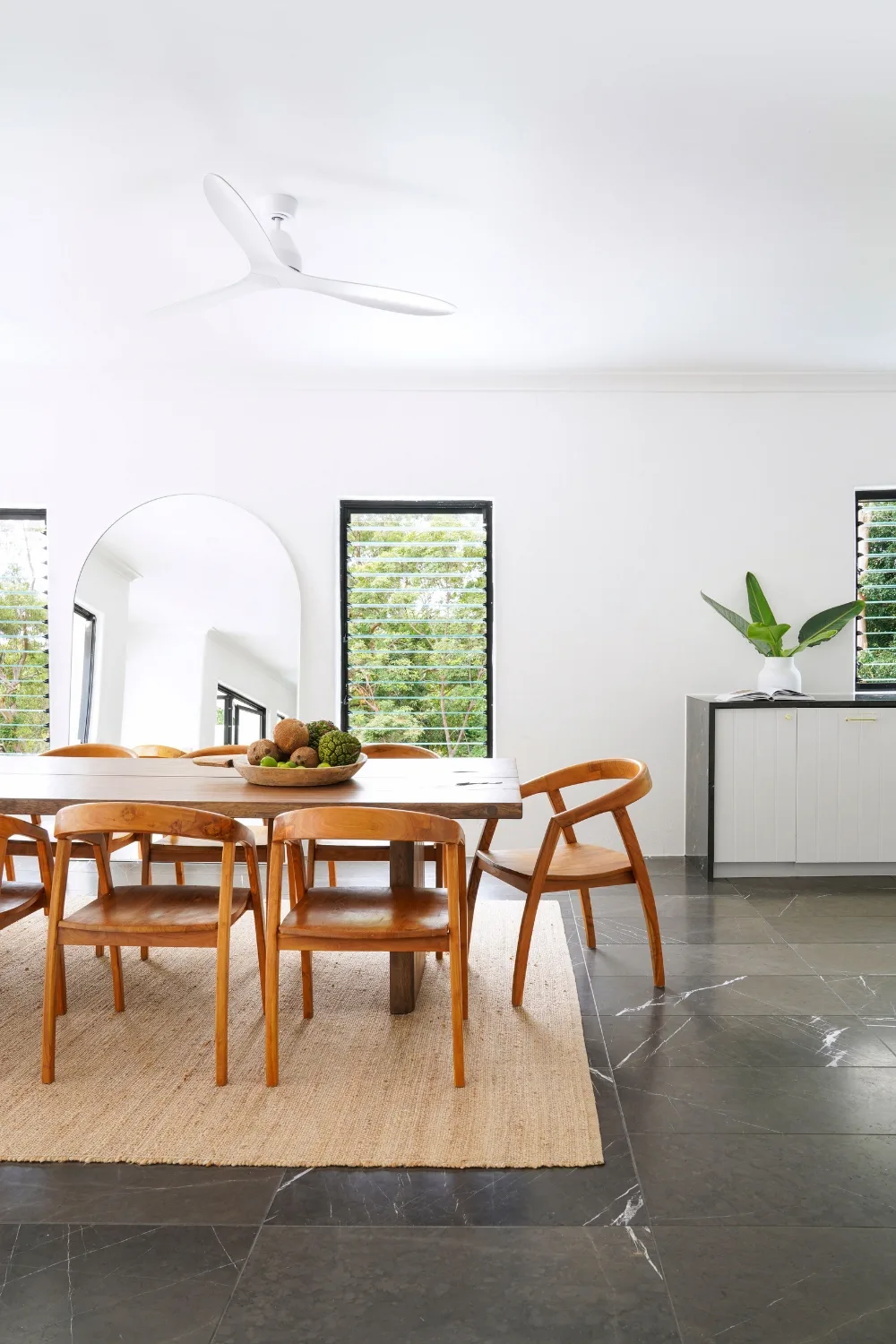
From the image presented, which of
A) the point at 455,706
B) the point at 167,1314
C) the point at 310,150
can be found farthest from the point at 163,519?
the point at 167,1314

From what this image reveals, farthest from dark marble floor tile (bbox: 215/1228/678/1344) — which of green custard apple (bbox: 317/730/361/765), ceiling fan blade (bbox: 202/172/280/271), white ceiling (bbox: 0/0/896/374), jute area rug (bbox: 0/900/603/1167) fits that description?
white ceiling (bbox: 0/0/896/374)

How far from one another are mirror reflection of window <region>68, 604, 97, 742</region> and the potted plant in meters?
3.35

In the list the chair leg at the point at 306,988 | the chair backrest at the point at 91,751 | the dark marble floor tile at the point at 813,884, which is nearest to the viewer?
the chair leg at the point at 306,988

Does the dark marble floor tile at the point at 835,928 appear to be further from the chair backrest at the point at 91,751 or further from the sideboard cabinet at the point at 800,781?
the chair backrest at the point at 91,751

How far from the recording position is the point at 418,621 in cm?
527

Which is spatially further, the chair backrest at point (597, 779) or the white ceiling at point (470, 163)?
the chair backrest at point (597, 779)

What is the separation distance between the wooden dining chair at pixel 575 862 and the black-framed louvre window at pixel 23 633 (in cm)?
304

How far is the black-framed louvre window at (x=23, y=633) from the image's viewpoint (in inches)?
206

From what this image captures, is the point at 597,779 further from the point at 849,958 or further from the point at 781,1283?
the point at 781,1283

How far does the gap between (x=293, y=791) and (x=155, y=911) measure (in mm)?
553

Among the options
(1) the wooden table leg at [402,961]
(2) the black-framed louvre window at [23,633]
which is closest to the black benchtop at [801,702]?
(1) the wooden table leg at [402,961]

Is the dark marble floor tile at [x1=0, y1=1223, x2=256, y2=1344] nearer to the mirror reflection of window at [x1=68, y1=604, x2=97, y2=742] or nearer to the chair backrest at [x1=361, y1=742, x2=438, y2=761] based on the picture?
the chair backrest at [x1=361, y1=742, x2=438, y2=761]

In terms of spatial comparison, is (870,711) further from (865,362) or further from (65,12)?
(65,12)

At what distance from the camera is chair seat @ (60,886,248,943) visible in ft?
8.26
